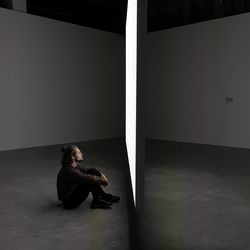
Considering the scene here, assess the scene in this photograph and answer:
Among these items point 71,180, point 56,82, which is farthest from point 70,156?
point 56,82

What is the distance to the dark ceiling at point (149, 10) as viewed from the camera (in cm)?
941

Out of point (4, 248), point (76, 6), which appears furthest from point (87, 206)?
point (76, 6)

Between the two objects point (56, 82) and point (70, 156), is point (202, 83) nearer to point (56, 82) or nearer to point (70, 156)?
point (56, 82)

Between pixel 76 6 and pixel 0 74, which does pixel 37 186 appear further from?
pixel 76 6

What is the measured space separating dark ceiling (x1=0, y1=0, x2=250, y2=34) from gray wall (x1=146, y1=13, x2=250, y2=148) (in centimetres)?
48

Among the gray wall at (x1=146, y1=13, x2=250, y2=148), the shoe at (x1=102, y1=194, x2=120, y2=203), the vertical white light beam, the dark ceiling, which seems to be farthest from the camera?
the dark ceiling

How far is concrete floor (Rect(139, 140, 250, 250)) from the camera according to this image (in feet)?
8.52

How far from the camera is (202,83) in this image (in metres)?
9.43

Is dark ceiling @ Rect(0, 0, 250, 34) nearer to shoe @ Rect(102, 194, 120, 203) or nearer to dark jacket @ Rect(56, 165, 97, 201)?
shoe @ Rect(102, 194, 120, 203)

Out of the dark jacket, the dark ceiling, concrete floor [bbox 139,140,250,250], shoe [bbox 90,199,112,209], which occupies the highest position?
the dark ceiling

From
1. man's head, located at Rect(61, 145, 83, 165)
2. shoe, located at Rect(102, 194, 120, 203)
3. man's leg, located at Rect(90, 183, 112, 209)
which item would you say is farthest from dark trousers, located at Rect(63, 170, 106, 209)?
man's head, located at Rect(61, 145, 83, 165)

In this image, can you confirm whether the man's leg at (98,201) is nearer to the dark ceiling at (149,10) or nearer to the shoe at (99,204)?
the shoe at (99,204)

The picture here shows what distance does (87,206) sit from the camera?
11.3 ft

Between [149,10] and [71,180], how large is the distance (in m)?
8.65
